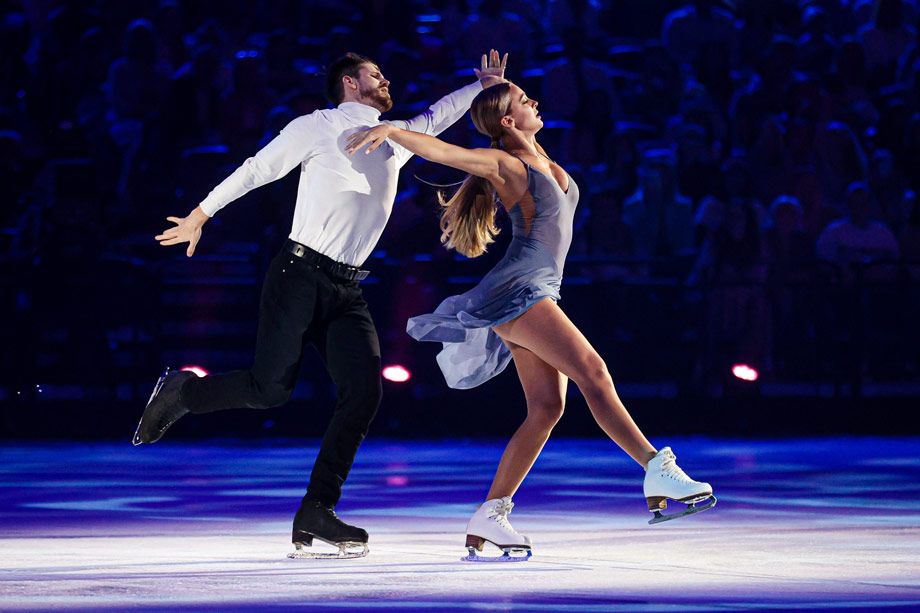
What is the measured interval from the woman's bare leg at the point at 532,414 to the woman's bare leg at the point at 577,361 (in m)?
0.11

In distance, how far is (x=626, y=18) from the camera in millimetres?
13328

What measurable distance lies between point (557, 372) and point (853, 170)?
787cm

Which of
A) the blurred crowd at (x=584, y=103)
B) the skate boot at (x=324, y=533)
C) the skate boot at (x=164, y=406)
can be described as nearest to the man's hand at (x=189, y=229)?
the skate boot at (x=164, y=406)

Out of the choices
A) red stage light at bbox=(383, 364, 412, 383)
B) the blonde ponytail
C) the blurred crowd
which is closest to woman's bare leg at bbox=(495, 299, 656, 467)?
the blonde ponytail

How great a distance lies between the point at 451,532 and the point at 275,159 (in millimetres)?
1693

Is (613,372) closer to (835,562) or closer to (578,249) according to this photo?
(578,249)

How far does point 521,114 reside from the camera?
523 centimetres

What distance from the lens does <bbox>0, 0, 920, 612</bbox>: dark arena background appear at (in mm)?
9922

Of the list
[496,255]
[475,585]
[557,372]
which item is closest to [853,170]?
[496,255]

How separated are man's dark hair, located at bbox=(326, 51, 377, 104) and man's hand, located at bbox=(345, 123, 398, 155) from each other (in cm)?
52

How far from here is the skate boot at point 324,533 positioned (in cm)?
511

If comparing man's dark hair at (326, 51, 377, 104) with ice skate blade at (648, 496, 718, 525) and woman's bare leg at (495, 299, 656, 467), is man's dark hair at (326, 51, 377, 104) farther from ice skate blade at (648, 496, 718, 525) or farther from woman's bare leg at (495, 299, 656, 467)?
ice skate blade at (648, 496, 718, 525)

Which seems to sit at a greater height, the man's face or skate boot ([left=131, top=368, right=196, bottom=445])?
the man's face

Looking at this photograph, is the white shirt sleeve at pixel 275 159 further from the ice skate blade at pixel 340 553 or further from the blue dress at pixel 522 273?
the ice skate blade at pixel 340 553
